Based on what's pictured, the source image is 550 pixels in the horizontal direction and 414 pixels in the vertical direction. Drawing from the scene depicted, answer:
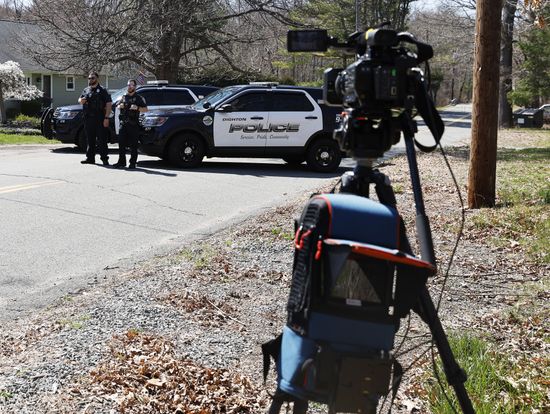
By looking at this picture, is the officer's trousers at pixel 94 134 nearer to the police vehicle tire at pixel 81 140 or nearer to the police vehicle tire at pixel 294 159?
the police vehicle tire at pixel 81 140

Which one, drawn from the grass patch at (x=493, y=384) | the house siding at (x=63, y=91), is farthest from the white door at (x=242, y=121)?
the house siding at (x=63, y=91)

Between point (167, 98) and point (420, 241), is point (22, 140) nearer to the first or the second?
point (167, 98)

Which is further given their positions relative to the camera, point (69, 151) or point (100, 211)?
point (69, 151)

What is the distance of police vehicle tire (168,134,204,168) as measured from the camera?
55.0ft

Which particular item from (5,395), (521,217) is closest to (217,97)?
(521,217)

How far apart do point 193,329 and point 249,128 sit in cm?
1251

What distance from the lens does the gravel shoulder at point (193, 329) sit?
3695 millimetres

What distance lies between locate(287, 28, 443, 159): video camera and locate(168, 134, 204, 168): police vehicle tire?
14.2m

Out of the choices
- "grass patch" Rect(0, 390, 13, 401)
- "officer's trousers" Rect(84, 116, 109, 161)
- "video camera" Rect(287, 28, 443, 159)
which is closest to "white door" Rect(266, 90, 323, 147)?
"officer's trousers" Rect(84, 116, 109, 161)

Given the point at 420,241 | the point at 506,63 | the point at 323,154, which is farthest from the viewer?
the point at 506,63

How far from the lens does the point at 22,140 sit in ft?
79.0

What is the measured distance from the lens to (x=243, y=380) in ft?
13.0

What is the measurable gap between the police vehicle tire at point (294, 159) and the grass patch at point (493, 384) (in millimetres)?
13544

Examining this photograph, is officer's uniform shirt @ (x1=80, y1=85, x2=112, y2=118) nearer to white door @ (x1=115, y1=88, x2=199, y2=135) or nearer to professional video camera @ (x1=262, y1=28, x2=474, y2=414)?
white door @ (x1=115, y1=88, x2=199, y2=135)
